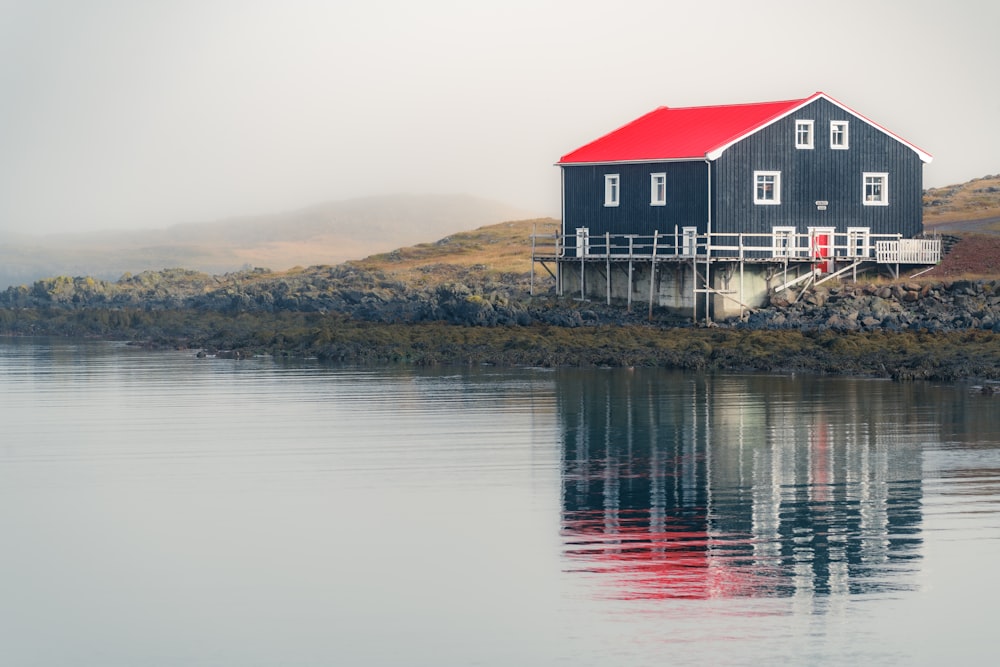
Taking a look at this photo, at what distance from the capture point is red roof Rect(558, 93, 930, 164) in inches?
2025

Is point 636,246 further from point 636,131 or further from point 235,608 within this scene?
point 235,608

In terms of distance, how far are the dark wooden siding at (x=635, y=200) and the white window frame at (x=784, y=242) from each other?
2.50 metres

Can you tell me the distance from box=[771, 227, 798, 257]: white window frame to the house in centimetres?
5

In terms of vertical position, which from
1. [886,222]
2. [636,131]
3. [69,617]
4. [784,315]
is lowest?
[69,617]

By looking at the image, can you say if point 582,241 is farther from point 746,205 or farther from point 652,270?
point 746,205

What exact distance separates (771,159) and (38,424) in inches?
1162

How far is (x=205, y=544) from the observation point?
17078mm

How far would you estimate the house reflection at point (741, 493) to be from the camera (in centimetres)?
1513

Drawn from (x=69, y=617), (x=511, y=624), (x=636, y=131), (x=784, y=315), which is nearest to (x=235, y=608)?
(x=69, y=617)

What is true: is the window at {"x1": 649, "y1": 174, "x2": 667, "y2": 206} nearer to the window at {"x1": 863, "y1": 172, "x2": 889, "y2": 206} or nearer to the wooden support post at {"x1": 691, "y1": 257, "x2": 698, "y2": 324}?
the wooden support post at {"x1": 691, "y1": 257, "x2": 698, "y2": 324}

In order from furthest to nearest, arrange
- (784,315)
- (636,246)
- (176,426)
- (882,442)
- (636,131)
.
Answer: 1. (636,131)
2. (636,246)
3. (784,315)
4. (176,426)
5. (882,442)

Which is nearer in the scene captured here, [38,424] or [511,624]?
[511,624]

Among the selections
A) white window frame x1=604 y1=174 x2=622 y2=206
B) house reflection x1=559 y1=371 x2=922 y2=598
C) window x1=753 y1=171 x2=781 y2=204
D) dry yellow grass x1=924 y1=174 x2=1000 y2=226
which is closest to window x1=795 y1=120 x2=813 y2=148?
window x1=753 y1=171 x2=781 y2=204

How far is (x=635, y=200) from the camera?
173 ft
